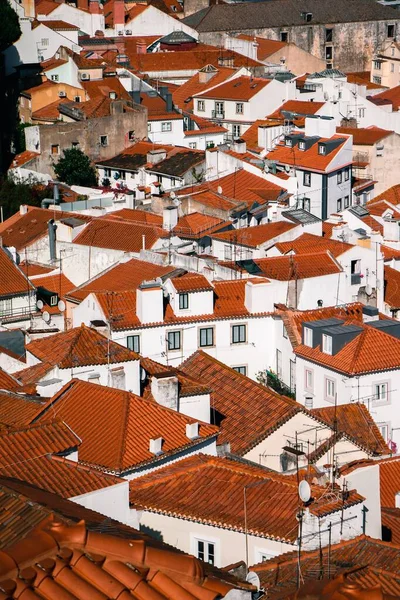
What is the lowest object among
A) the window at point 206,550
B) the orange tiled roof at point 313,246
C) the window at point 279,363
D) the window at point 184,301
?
the window at point 279,363

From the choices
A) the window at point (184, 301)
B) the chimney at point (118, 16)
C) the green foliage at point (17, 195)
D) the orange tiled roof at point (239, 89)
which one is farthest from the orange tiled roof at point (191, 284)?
the chimney at point (118, 16)

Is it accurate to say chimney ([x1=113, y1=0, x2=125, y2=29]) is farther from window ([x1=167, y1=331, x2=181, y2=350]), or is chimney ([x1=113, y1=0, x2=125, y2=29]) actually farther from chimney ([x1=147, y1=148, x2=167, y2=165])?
window ([x1=167, y1=331, x2=181, y2=350])

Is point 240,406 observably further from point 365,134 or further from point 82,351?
point 365,134

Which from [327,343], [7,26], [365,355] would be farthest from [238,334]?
[7,26]

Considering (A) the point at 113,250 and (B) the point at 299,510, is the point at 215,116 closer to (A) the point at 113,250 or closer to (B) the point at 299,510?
(A) the point at 113,250

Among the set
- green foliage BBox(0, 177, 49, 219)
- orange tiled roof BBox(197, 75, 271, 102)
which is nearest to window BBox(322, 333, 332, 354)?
green foliage BBox(0, 177, 49, 219)

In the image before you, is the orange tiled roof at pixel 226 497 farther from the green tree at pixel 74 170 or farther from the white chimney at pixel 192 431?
the green tree at pixel 74 170

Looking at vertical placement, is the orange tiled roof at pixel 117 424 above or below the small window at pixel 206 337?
→ above
